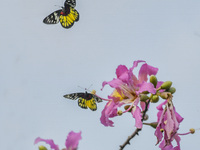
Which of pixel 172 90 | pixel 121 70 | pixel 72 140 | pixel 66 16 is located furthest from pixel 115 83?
pixel 66 16

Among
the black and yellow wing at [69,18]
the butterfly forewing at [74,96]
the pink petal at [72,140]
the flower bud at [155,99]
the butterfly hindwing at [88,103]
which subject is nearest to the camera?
the pink petal at [72,140]

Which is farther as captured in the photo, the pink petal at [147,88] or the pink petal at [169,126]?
the pink petal at [147,88]

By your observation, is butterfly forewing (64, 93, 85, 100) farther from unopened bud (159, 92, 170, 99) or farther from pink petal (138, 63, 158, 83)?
unopened bud (159, 92, 170, 99)

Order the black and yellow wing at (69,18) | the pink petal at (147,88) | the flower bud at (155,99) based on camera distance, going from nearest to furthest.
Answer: the pink petal at (147,88), the flower bud at (155,99), the black and yellow wing at (69,18)

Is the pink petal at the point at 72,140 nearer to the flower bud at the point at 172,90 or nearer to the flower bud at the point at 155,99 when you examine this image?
the flower bud at the point at 155,99

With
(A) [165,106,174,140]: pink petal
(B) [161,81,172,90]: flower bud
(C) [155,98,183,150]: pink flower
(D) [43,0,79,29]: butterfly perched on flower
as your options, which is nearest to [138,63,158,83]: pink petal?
(B) [161,81,172,90]: flower bud

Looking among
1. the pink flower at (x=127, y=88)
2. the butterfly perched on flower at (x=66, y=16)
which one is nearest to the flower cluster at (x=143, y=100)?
the pink flower at (x=127, y=88)

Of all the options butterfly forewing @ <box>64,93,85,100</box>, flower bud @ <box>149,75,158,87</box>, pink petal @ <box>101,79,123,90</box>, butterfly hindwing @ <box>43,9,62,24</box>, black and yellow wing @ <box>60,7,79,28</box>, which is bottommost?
flower bud @ <box>149,75,158,87</box>
